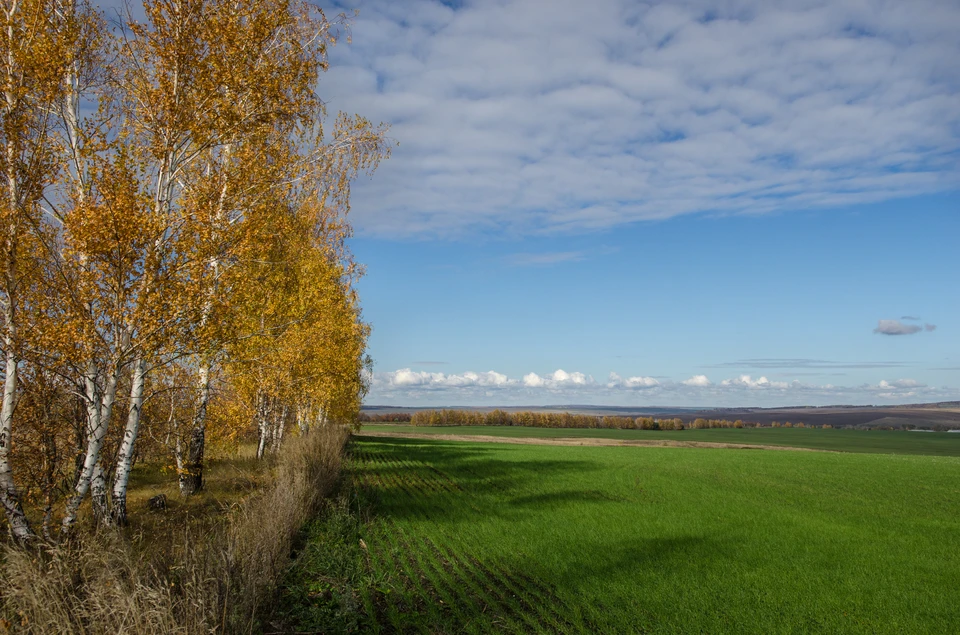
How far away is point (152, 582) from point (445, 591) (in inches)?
204

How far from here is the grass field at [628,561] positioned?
351 inches

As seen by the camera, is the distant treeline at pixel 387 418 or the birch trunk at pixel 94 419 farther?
the distant treeline at pixel 387 418

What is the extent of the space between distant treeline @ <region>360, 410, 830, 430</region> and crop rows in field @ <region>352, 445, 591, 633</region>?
132919 mm

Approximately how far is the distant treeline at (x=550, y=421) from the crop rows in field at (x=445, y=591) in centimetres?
13292

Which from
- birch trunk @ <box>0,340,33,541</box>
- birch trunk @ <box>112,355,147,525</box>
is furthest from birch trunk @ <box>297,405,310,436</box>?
birch trunk @ <box>0,340,33,541</box>

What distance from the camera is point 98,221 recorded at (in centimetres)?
868

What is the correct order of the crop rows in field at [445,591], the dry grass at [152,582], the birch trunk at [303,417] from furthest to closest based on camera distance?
1. the birch trunk at [303,417]
2. the crop rows in field at [445,591]
3. the dry grass at [152,582]

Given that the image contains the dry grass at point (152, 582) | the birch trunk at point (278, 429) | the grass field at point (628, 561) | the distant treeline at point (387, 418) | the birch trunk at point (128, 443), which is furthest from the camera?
the distant treeline at point (387, 418)

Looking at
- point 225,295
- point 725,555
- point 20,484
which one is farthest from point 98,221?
point 725,555

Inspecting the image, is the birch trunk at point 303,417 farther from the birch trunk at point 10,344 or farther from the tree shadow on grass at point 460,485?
the birch trunk at point 10,344

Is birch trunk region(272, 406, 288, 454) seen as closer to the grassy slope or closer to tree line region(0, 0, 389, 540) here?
tree line region(0, 0, 389, 540)

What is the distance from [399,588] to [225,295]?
6.61m

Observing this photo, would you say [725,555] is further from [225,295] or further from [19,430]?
[19,430]

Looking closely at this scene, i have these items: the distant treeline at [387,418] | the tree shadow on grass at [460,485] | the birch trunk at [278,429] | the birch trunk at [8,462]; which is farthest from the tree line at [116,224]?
the distant treeline at [387,418]
